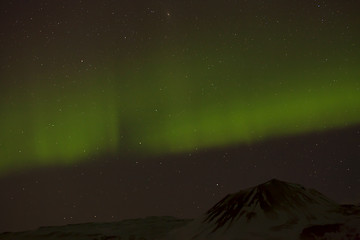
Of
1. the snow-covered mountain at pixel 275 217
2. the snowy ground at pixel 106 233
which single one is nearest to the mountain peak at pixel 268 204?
the snow-covered mountain at pixel 275 217

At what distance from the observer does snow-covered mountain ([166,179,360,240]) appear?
124 ft

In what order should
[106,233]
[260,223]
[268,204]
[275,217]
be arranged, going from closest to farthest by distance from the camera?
[260,223]
[275,217]
[268,204]
[106,233]

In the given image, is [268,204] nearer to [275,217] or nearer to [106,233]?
[275,217]

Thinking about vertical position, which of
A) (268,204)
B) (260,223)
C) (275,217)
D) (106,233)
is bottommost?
(106,233)

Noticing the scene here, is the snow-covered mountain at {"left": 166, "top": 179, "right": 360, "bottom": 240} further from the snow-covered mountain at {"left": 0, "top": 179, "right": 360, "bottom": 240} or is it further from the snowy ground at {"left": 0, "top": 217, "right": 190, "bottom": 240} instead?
the snowy ground at {"left": 0, "top": 217, "right": 190, "bottom": 240}

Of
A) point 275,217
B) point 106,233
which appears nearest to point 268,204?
point 275,217

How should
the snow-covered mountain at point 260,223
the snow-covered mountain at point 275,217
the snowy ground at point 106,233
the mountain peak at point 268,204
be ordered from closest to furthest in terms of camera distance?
the snow-covered mountain at point 275,217 < the snow-covered mountain at point 260,223 < the mountain peak at point 268,204 < the snowy ground at point 106,233

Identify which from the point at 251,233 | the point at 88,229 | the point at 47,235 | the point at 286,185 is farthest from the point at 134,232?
the point at 286,185

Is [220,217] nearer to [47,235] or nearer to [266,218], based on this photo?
[266,218]

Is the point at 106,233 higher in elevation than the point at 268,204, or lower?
lower

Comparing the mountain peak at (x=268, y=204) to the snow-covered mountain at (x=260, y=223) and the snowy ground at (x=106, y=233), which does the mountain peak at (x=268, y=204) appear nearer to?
the snow-covered mountain at (x=260, y=223)

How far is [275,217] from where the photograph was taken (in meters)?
45.8

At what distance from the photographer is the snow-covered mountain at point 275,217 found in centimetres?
3775

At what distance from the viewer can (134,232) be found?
173 ft
